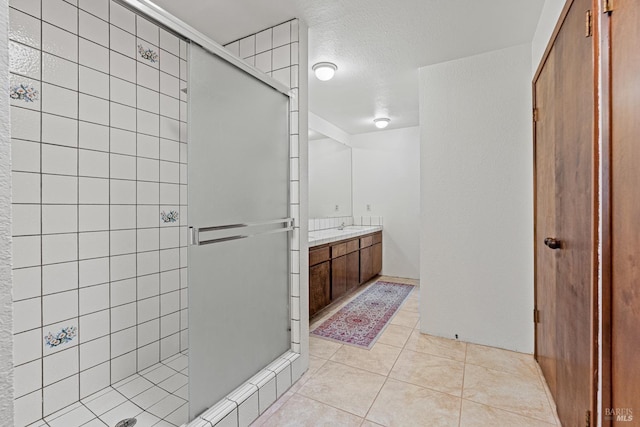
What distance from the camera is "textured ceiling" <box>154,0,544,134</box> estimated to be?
1.80 metres

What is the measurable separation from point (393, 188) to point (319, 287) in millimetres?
2366

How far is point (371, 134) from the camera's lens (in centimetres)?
474

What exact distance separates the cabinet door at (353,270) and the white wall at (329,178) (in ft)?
2.59

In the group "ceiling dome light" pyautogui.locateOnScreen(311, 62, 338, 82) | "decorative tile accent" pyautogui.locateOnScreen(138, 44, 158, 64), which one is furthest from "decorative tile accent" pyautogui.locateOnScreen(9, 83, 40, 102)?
"ceiling dome light" pyautogui.locateOnScreen(311, 62, 338, 82)

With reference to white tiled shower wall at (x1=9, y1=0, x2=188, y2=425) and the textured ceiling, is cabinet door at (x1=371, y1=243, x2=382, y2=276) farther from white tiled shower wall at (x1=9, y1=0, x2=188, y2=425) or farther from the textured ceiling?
white tiled shower wall at (x1=9, y1=0, x2=188, y2=425)

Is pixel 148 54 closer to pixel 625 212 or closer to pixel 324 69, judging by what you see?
pixel 324 69

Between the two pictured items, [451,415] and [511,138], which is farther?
[511,138]

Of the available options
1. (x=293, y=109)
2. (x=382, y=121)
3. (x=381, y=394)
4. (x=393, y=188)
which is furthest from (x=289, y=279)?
(x=393, y=188)

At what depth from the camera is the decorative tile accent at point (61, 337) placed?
1485 mm

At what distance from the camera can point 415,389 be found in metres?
1.78

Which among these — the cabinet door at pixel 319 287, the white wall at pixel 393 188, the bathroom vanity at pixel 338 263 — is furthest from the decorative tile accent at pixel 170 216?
the white wall at pixel 393 188

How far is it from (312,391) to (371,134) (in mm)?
3922

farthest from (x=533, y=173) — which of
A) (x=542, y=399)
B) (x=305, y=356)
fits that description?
(x=305, y=356)

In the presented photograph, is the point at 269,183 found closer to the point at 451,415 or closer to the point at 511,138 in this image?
the point at 451,415
